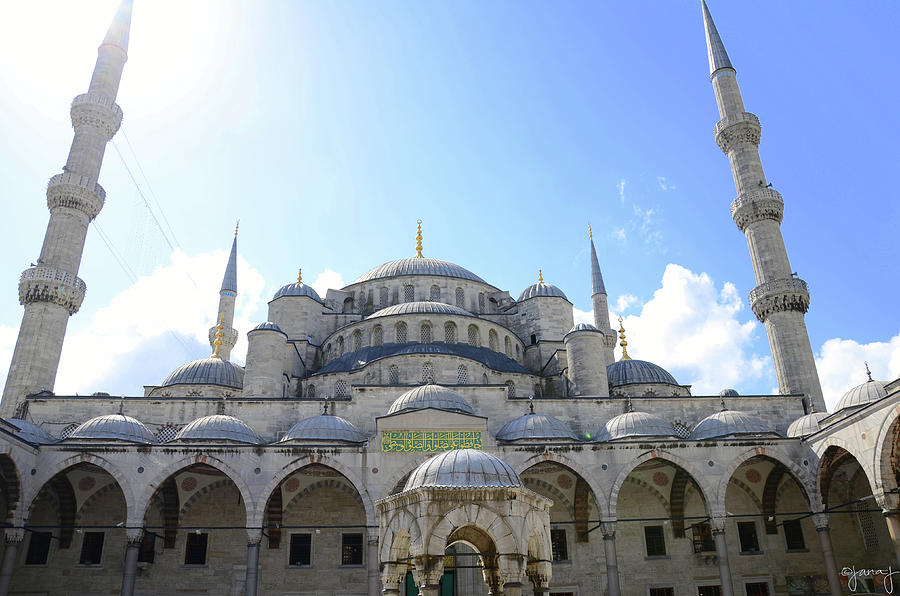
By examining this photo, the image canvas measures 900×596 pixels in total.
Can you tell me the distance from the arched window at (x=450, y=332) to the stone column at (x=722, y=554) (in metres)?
9.71

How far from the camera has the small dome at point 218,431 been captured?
51.3ft

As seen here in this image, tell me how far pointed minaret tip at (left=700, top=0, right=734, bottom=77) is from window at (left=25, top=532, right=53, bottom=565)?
85.2 feet

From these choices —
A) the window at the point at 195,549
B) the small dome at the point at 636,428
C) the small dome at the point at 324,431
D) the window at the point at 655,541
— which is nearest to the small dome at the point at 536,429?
the small dome at the point at 636,428

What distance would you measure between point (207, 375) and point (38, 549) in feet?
22.1

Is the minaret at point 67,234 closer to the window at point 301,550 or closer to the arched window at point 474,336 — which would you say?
the window at point 301,550

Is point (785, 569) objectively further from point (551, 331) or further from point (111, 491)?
point (111, 491)

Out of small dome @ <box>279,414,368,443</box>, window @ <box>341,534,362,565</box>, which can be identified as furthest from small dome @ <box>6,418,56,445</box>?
window @ <box>341,534,362,565</box>

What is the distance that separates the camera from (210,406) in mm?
18141

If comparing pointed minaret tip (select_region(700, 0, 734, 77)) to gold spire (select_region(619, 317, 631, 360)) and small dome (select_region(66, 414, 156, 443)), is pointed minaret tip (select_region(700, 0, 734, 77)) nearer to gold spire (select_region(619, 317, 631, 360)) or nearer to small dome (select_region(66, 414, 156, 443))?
gold spire (select_region(619, 317, 631, 360))

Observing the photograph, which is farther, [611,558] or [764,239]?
[764,239]

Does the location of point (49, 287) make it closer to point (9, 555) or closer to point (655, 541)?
point (9, 555)

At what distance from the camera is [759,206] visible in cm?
2184

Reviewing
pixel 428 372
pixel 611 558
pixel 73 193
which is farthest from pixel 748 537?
pixel 73 193

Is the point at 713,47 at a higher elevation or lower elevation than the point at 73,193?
higher
